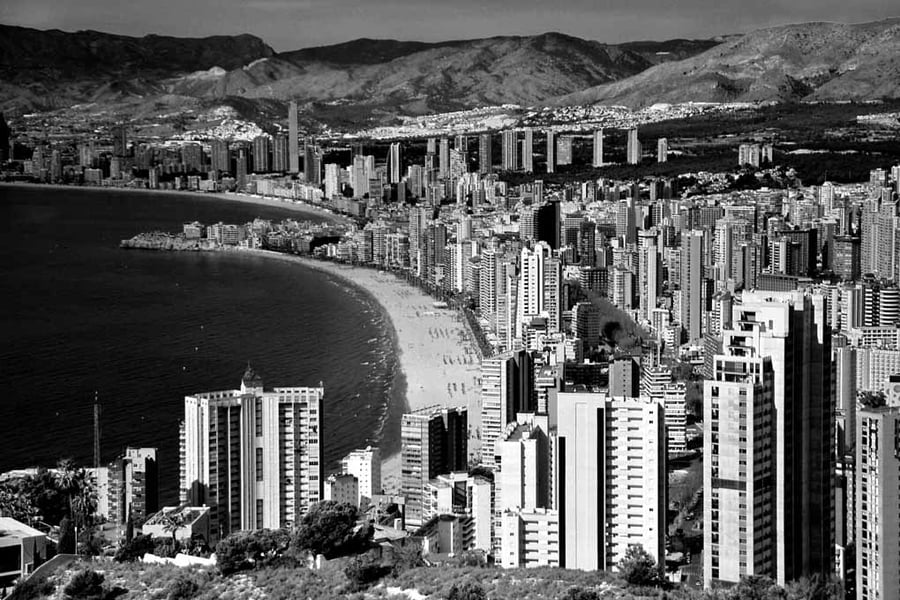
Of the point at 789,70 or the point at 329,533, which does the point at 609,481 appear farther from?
the point at 789,70

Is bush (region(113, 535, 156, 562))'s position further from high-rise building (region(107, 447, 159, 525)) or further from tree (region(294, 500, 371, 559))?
high-rise building (region(107, 447, 159, 525))

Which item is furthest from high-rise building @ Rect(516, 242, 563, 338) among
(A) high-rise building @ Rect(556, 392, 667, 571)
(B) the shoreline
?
(B) the shoreline

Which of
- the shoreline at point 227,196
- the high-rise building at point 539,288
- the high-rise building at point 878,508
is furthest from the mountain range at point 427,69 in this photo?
the high-rise building at point 878,508

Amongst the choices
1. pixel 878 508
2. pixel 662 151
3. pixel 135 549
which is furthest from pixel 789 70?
pixel 135 549

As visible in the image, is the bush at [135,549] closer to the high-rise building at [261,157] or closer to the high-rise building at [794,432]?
the high-rise building at [794,432]

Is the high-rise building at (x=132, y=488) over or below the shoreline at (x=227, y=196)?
below

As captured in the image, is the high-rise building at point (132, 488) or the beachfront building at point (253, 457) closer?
the beachfront building at point (253, 457)
